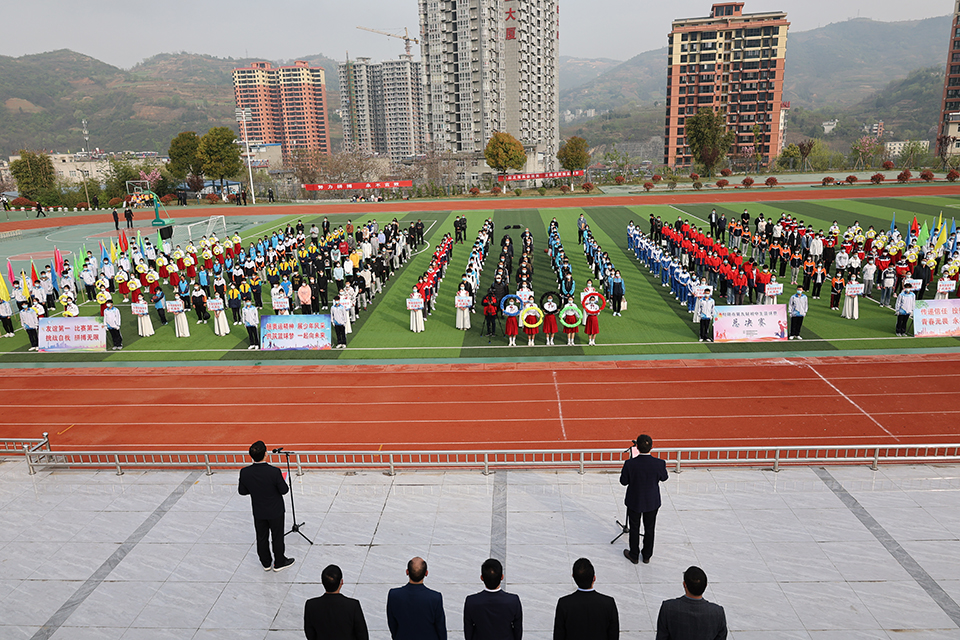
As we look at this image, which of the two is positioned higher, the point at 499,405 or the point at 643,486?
the point at 643,486

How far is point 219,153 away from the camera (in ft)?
208

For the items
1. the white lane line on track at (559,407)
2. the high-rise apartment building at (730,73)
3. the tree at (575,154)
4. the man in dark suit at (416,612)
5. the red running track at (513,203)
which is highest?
the high-rise apartment building at (730,73)

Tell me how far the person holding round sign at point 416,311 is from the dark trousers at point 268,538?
12.5m

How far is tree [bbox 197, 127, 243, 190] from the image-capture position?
63000 mm

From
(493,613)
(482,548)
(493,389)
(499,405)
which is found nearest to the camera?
Answer: (493,613)

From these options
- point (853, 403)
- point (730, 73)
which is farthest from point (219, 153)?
point (730, 73)

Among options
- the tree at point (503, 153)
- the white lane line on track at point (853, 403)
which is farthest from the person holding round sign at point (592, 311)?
the tree at point (503, 153)

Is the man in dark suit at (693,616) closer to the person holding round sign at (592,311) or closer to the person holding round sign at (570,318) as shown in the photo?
the person holding round sign at (570,318)

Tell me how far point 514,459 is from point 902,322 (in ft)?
44.3

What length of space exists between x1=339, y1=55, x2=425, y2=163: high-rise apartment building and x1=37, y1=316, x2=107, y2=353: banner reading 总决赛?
551ft

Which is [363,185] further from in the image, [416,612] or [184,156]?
[416,612]

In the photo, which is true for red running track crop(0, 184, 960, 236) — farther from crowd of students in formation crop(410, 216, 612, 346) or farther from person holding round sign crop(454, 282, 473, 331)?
person holding round sign crop(454, 282, 473, 331)

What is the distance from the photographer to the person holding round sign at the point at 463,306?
1944 cm

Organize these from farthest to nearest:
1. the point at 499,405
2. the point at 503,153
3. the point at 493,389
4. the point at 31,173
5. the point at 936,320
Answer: the point at 503,153
the point at 31,173
the point at 936,320
the point at 493,389
the point at 499,405
